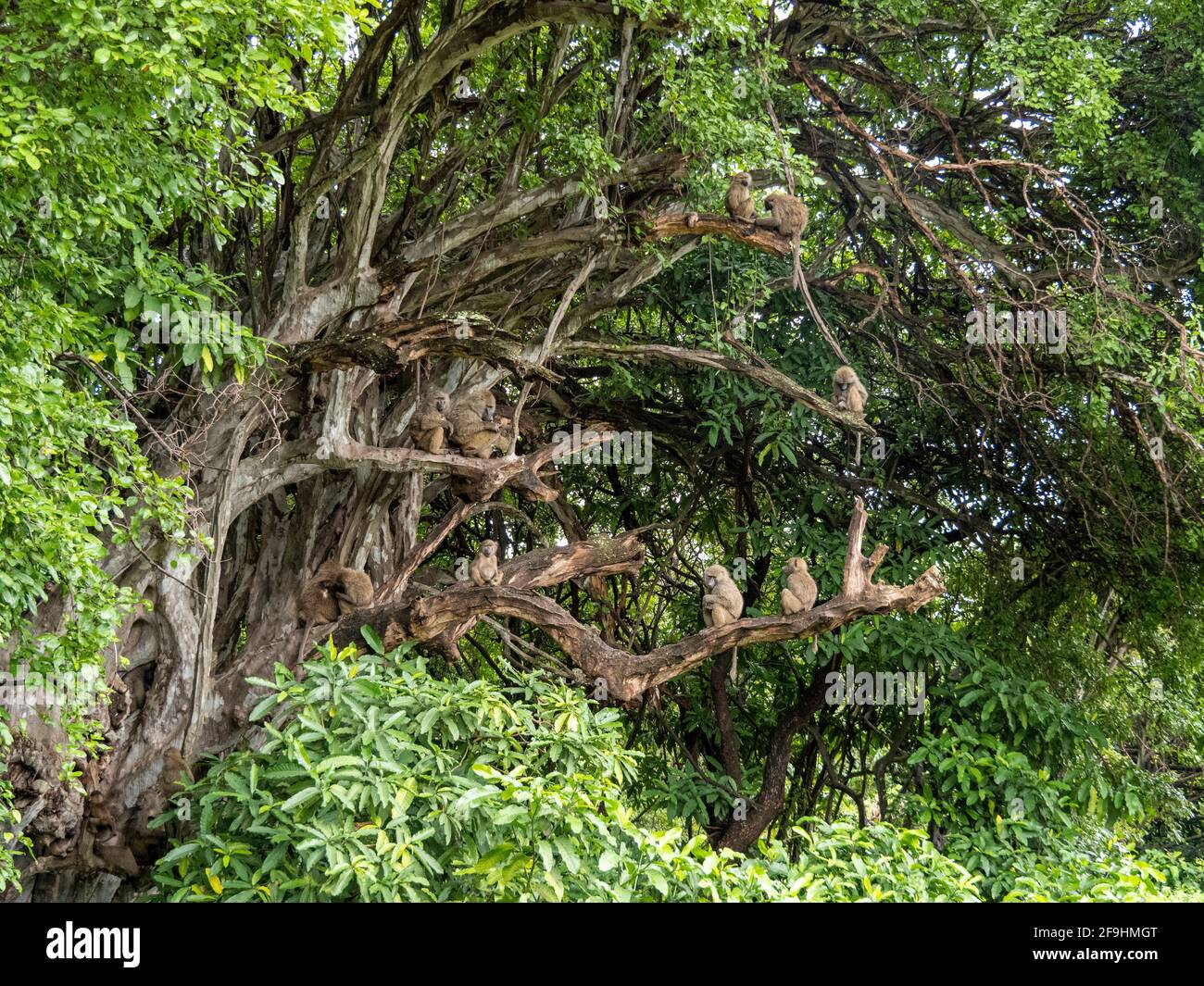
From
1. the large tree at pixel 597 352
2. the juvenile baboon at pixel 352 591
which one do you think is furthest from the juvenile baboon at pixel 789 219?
the juvenile baboon at pixel 352 591

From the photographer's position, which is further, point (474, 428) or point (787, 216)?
point (474, 428)

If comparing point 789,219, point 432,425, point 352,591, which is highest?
point 789,219

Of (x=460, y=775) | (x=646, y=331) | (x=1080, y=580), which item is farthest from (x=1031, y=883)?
(x=646, y=331)

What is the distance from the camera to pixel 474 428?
7.46 metres

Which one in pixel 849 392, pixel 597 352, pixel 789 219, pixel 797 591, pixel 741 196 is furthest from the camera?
pixel 597 352

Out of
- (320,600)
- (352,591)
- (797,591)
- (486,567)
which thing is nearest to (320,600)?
(320,600)

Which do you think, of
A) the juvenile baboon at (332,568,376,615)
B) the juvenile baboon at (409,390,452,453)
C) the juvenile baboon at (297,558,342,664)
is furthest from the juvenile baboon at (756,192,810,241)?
the juvenile baboon at (297,558,342,664)

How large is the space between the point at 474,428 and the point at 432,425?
31cm

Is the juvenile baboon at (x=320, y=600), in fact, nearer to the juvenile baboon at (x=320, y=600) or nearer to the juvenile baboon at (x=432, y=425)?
the juvenile baboon at (x=320, y=600)

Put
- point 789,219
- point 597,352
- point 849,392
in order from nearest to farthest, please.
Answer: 1. point 789,219
2. point 849,392
3. point 597,352

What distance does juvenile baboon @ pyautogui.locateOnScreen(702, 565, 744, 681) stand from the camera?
7105 mm

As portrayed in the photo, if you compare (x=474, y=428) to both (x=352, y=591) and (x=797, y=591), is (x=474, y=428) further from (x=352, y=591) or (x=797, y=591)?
(x=797, y=591)

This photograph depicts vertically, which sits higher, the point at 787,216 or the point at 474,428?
the point at 787,216

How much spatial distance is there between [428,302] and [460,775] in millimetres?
3586
